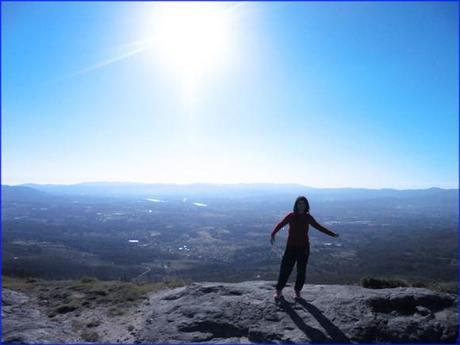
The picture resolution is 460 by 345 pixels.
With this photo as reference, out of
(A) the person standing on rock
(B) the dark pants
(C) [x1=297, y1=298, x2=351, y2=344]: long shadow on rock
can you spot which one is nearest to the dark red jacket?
(A) the person standing on rock

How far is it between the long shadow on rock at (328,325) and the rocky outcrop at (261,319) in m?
0.02

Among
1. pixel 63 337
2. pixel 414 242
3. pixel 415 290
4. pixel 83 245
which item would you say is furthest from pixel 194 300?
pixel 414 242

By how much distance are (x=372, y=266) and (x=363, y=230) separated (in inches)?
3310

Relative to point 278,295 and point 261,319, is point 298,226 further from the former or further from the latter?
point 261,319

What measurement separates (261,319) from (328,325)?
1787mm

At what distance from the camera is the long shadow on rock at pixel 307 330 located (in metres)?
8.53

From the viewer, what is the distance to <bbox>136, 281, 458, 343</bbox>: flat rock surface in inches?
348

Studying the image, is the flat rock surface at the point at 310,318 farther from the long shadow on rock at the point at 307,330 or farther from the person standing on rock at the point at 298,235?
the person standing on rock at the point at 298,235

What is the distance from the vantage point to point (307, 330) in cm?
892

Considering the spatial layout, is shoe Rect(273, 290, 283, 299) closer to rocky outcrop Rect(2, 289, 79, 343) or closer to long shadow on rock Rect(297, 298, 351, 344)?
long shadow on rock Rect(297, 298, 351, 344)

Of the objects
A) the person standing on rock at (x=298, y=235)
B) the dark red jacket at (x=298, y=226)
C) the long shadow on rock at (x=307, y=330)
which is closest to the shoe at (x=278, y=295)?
the person standing on rock at (x=298, y=235)

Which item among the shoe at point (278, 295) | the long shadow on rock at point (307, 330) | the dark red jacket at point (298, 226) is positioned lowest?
the long shadow on rock at point (307, 330)

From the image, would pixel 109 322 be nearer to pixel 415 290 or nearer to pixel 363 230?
pixel 415 290

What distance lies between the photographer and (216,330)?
9562 mm
